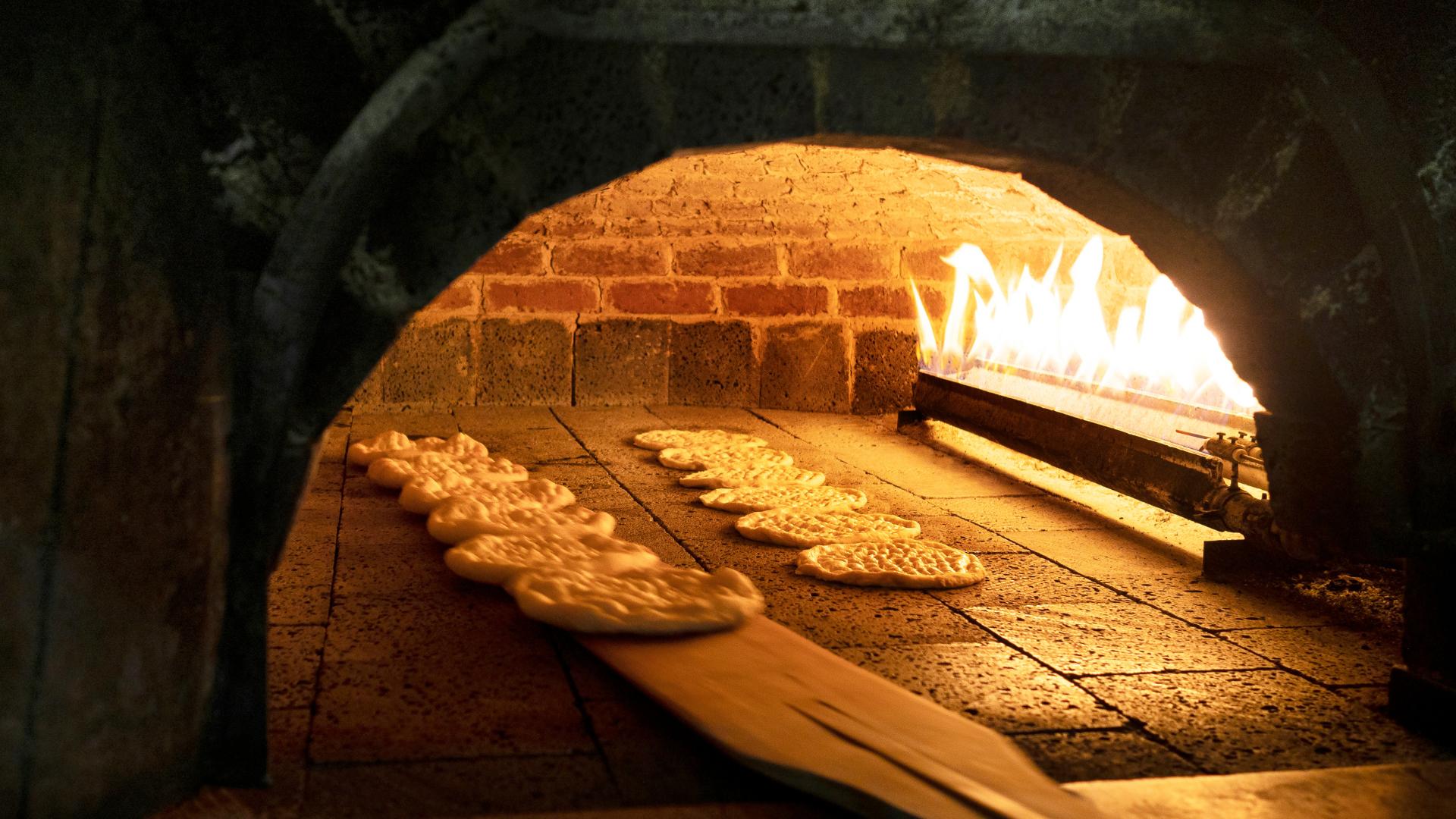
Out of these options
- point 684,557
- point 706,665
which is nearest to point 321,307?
point 706,665

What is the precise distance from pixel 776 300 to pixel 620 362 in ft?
2.77

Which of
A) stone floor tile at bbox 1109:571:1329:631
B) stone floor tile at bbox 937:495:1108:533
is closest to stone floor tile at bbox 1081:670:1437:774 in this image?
stone floor tile at bbox 1109:571:1329:631

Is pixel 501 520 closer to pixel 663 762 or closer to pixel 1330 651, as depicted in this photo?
pixel 663 762

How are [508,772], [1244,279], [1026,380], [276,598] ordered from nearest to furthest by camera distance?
[508,772] → [1244,279] → [276,598] → [1026,380]

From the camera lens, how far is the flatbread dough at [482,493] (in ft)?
10.8

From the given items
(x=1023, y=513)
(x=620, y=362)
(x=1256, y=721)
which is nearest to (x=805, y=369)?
(x=620, y=362)

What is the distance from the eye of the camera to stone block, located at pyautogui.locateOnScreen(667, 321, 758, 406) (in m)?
5.75

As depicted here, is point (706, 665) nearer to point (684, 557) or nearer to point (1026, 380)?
point (684, 557)

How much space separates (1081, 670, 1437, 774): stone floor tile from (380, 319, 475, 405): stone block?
3.87 meters

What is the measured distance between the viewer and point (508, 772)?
1.74 metres

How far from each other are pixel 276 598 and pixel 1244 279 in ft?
6.81

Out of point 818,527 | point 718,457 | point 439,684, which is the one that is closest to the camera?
point 439,684

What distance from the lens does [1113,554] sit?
3.23m

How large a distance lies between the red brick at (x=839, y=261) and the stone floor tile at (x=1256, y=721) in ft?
12.4
